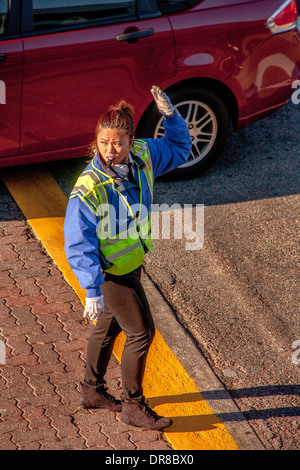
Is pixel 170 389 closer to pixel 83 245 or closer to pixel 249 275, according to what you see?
pixel 83 245

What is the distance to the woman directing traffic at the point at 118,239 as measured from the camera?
12.4 ft

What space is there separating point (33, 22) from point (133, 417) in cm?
351

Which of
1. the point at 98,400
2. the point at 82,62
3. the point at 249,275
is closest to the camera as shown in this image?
the point at 98,400

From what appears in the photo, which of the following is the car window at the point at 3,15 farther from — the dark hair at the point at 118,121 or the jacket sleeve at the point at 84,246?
the jacket sleeve at the point at 84,246

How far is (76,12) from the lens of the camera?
6.11m

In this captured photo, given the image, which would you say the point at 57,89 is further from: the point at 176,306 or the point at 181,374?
the point at 181,374

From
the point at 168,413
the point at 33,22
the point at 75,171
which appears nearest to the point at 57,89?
the point at 33,22

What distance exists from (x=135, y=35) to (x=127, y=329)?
3105 mm

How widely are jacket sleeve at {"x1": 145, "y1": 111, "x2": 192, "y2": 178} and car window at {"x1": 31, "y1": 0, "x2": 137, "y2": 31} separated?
225 cm

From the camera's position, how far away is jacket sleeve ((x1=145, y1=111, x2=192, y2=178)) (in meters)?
4.28

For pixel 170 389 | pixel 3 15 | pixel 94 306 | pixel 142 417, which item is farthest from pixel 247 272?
pixel 3 15

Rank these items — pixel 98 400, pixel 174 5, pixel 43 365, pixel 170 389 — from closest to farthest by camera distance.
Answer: pixel 98 400 → pixel 170 389 → pixel 43 365 → pixel 174 5

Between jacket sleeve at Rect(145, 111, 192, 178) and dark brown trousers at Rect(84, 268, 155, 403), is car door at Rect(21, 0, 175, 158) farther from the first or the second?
dark brown trousers at Rect(84, 268, 155, 403)

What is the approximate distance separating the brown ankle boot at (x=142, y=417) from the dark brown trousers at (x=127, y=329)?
45 millimetres
